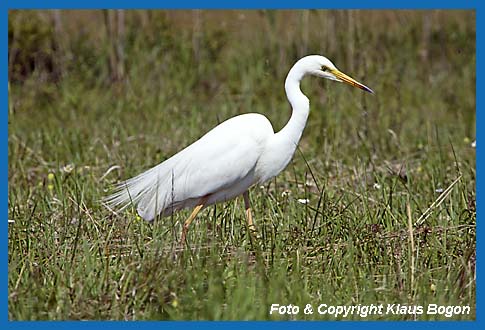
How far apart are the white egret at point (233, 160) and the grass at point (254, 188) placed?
0.45ft

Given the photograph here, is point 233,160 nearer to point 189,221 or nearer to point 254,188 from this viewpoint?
point 189,221

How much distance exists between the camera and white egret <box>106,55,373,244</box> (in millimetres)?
5035

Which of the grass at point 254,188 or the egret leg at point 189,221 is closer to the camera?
the grass at point 254,188

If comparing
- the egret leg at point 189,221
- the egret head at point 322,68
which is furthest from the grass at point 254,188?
the egret head at point 322,68

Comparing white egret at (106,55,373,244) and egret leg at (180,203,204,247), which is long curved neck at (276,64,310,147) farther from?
egret leg at (180,203,204,247)

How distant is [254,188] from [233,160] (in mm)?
1007

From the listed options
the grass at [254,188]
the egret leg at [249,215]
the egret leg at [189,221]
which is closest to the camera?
the grass at [254,188]

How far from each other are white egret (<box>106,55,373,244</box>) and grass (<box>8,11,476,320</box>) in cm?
14

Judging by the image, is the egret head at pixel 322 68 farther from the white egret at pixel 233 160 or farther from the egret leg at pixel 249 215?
the egret leg at pixel 249 215

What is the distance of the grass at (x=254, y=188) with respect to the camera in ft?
13.6

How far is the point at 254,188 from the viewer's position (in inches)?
236

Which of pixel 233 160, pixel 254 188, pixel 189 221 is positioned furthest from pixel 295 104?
pixel 254 188

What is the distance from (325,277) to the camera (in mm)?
4395

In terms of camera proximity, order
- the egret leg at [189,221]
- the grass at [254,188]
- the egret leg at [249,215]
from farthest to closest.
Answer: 1. the egret leg at [249,215]
2. the egret leg at [189,221]
3. the grass at [254,188]
